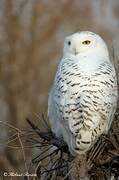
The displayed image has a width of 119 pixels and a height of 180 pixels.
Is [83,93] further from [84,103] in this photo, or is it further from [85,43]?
[85,43]

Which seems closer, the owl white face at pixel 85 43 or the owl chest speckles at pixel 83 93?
the owl chest speckles at pixel 83 93

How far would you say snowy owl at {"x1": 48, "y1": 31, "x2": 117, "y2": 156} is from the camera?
2.96m

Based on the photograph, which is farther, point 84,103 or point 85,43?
point 85,43

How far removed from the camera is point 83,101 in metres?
2.95

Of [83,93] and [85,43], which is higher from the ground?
[85,43]

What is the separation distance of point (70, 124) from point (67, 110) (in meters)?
0.06

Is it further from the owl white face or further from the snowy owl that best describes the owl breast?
the owl white face

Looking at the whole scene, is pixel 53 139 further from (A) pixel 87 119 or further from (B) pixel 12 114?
(B) pixel 12 114

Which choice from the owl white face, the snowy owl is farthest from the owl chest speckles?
the owl white face

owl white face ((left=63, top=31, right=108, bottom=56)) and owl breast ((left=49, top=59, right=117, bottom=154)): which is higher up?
owl white face ((left=63, top=31, right=108, bottom=56))

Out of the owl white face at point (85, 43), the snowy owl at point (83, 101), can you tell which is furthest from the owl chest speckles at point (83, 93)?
the owl white face at point (85, 43)

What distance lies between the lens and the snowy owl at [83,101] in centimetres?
296

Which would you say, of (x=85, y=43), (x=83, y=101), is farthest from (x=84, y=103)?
(x=85, y=43)

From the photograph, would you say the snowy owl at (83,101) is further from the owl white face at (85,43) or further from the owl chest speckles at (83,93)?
the owl white face at (85,43)
